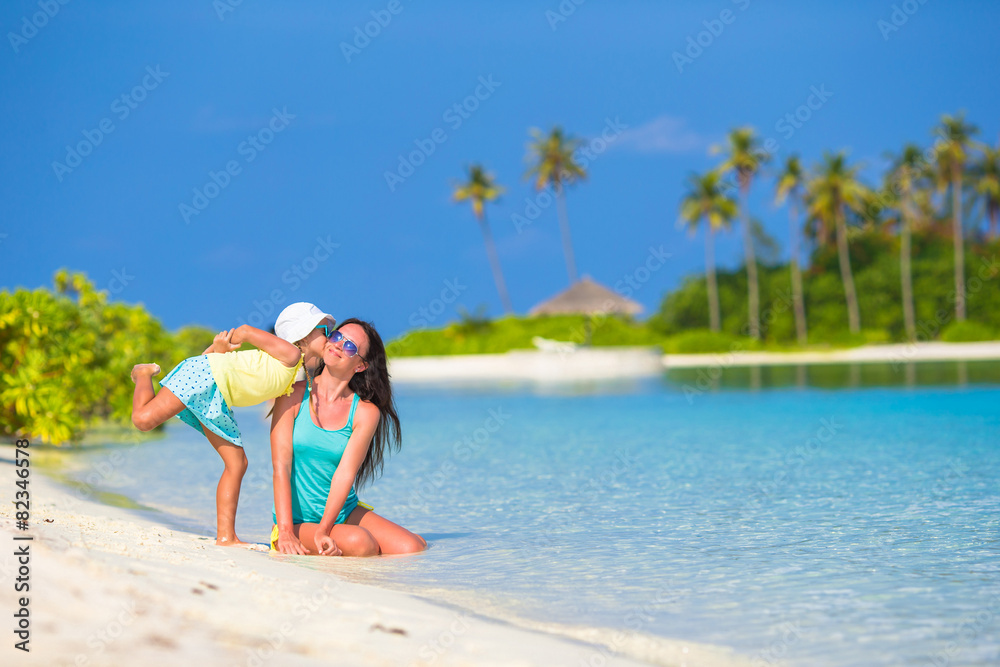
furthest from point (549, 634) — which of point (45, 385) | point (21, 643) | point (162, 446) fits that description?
point (162, 446)

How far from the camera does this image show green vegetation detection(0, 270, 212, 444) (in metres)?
10.4

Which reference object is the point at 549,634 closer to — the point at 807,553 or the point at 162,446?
the point at 807,553

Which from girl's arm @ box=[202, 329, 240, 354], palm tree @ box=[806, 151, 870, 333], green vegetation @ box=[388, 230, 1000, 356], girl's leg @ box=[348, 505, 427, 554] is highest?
palm tree @ box=[806, 151, 870, 333]

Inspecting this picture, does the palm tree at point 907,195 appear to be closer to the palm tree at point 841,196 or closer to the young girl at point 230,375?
the palm tree at point 841,196

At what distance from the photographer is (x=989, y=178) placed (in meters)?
47.9

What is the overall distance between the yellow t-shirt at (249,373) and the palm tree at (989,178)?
51.2 m

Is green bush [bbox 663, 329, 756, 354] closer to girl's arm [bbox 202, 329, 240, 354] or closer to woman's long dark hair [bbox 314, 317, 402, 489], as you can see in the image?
woman's long dark hair [bbox 314, 317, 402, 489]

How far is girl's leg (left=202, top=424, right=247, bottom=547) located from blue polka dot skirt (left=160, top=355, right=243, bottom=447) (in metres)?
0.10

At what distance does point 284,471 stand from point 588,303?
1465 inches

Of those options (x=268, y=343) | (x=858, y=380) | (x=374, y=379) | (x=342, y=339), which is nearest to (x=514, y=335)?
(x=858, y=380)

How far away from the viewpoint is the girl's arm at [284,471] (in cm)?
488

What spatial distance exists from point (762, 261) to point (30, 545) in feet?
193

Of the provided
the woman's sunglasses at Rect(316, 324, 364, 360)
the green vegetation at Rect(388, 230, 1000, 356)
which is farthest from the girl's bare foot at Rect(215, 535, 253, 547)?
the green vegetation at Rect(388, 230, 1000, 356)

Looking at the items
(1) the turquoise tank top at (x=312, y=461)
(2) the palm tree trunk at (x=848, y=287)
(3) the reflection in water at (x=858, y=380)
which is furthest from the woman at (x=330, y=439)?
(2) the palm tree trunk at (x=848, y=287)
